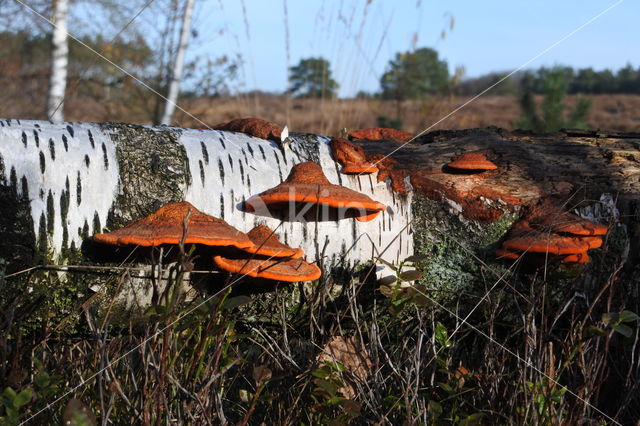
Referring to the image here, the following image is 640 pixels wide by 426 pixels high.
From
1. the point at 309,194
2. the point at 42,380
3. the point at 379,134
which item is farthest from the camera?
the point at 379,134

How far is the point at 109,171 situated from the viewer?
282 centimetres

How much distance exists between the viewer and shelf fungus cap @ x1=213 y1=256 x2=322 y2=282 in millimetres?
2559

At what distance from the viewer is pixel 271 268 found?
2609 millimetres

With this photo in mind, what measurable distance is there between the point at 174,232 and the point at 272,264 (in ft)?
1.52

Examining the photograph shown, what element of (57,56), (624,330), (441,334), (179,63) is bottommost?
(441,334)

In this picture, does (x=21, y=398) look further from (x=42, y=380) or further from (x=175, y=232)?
(x=175, y=232)

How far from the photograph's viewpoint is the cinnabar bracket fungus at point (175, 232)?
236cm

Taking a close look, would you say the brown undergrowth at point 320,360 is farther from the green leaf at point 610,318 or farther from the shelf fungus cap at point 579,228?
the shelf fungus cap at point 579,228

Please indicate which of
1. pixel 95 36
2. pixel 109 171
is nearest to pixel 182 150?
pixel 109 171

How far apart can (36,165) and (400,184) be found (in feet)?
6.39

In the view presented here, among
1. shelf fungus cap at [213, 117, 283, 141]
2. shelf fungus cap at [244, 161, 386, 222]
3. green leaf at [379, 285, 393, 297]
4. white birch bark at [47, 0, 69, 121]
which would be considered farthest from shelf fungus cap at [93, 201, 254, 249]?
white birch bark at [47, 0, 69, 121]

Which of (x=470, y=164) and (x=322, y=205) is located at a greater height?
(x=470, y=164)

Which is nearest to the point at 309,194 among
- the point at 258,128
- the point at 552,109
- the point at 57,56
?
the point at 258,128

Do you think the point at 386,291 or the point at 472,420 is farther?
the point at 386,291
